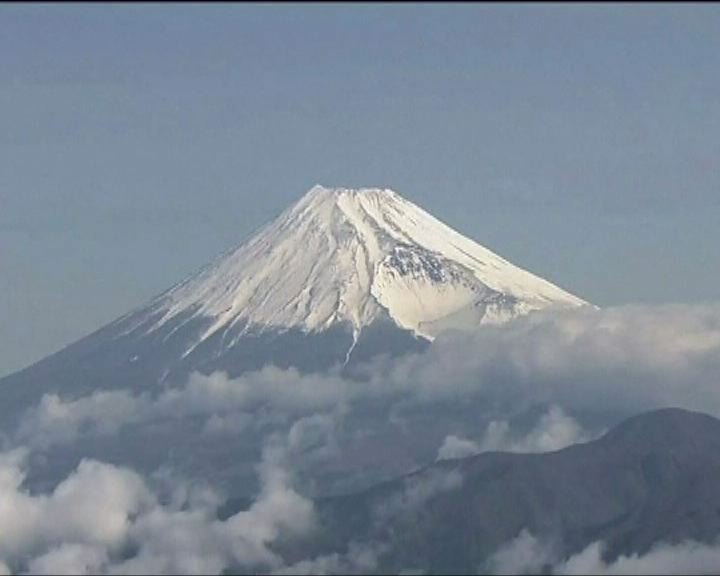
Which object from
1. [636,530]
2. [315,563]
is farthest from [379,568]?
[636,530]

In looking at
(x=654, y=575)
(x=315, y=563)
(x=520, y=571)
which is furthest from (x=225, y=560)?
(x=654, y=575)

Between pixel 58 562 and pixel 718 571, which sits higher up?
pixel 58 562

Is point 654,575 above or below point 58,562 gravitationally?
below

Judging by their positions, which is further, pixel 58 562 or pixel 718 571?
pixel 58 562

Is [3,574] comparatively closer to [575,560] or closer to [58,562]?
[58,562]

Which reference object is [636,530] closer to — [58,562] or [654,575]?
[654,575]

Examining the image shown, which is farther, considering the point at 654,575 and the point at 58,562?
the point at 58,562

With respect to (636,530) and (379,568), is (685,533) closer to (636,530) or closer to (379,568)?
(636,530)
